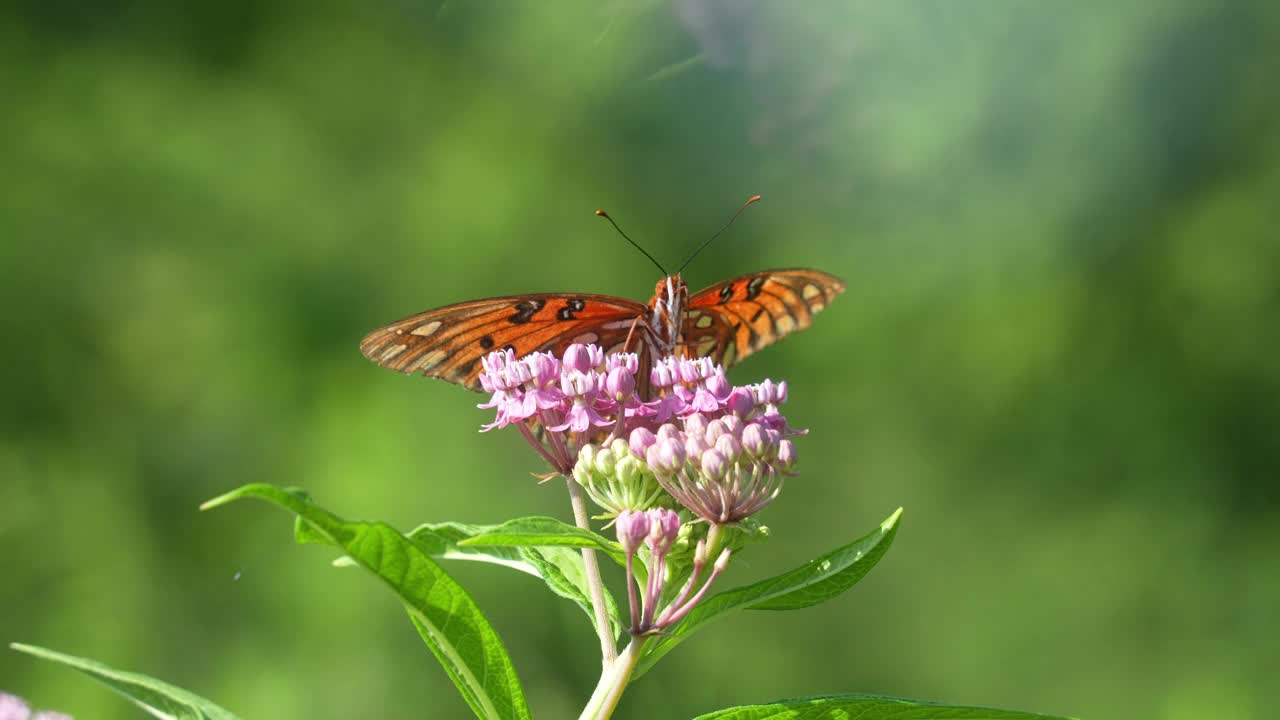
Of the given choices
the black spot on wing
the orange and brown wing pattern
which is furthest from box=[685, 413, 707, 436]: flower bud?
the orange and brown wing pattern

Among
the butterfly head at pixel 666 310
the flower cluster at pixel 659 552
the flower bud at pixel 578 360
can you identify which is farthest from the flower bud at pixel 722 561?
the butterfly head at pixel 666 310

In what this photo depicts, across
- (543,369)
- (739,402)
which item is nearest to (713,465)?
(739,402)

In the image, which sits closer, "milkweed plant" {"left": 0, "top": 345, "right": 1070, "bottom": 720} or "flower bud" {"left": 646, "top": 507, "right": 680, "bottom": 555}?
"milkweed plant" {"left": 0, "top": 345, "right": 1070, "bottom": 720}

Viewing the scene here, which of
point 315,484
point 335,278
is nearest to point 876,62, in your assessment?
point 335,278

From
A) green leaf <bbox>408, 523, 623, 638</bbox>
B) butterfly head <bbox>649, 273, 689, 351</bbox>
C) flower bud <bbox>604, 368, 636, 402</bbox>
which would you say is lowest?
green leaf <bbox>408, 523, 623, 638</bbox>

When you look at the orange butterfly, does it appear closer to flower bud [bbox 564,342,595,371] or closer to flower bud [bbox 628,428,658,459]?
flower bud [bbox 564,342,595,371]

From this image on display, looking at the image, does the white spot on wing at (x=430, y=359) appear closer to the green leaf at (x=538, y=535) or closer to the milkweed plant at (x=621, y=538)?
the milkweed plant at (x=621, y=538)

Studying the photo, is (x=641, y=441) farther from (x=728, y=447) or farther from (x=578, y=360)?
(x=578, y=360)
